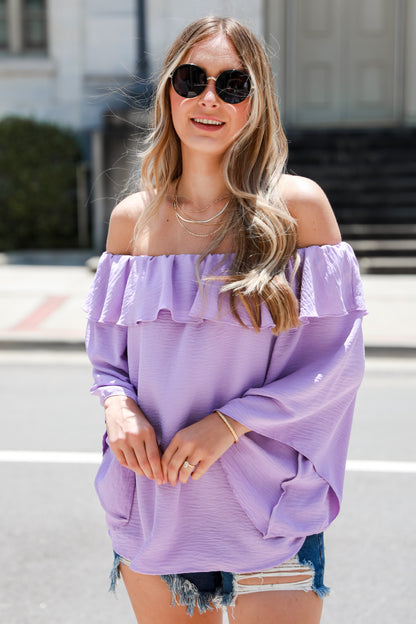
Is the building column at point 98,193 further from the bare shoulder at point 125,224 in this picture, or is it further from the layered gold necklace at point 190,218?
the layered gold necklace at point 190,218

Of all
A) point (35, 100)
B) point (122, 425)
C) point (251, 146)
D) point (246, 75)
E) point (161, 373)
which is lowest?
point (122, 425)

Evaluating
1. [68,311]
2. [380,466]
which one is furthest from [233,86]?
[68,311]

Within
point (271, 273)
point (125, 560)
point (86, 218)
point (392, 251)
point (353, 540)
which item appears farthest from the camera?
point (86, 218)

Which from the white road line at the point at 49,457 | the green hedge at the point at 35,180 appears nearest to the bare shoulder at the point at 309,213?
the white road line at the point at 49,457

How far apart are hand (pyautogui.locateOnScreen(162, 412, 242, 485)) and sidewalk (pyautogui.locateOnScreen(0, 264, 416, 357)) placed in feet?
19.3

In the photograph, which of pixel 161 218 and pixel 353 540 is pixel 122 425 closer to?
pixel 161 218

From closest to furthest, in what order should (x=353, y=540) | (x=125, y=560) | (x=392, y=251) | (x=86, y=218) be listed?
(x=125, y=560), (x=353, y=540), (x=392, y=251), (x=86, y=218)

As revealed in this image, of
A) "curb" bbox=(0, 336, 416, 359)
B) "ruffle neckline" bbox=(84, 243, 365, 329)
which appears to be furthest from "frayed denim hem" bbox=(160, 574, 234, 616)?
"curb" bbox=(0, 336, 416, 359)

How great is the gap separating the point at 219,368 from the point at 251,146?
50cm

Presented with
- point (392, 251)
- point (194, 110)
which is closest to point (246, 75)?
point (194, 110)

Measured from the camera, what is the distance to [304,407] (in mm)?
1643

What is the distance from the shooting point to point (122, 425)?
168 centimetres

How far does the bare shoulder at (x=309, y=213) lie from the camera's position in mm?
1660

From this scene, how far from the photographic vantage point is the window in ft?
45.6
